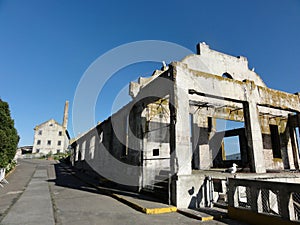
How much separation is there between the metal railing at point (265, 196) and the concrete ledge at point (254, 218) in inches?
3.5

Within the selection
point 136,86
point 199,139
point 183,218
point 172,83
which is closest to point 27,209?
point 183,218

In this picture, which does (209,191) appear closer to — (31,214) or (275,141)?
(31,214)

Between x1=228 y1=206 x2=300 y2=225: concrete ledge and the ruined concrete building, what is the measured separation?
127cm

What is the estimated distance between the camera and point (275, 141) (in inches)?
600

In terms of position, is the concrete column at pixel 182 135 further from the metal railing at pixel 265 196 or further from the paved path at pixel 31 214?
the paved path at pixel 31 214

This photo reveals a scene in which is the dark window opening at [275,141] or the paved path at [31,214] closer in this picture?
the paved path at [31,214]

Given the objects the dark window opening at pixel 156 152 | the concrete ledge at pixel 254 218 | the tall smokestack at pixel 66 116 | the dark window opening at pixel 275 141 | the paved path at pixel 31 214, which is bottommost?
the paved path at pixel 31 214

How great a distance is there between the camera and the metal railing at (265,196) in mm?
4094

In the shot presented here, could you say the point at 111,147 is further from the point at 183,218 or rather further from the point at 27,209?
the point at 183,218

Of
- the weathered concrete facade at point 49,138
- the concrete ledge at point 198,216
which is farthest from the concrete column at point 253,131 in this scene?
the weathered concrete facade at point 49,138

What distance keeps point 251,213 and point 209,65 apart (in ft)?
38.4

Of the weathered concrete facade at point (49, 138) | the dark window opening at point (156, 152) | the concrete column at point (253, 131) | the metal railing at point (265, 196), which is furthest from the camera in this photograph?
the weathered concrete facade at point (49, 138)

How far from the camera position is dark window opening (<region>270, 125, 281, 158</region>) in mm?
14964

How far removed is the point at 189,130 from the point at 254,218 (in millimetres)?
3143
